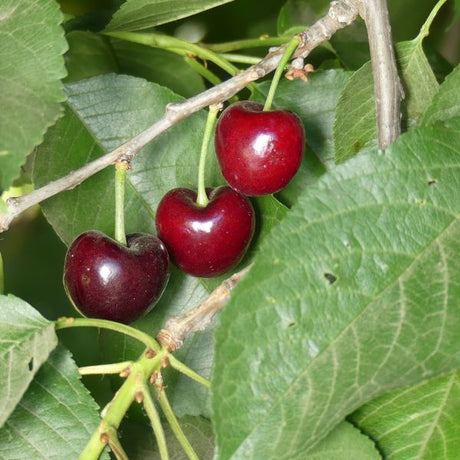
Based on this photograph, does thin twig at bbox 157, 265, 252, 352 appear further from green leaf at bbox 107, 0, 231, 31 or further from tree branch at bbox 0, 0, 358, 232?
green leaf at bbox 107, 0, 231, 31

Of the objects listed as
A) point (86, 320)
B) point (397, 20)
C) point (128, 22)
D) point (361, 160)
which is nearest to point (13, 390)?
point (86, 320)

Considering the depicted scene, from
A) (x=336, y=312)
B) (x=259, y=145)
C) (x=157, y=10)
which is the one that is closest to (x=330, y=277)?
(x=336, y=312)

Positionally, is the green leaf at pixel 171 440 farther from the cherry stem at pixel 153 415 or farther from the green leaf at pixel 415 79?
the green leaf at pixel 415 79

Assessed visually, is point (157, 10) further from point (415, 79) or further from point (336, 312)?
point (336, 312)

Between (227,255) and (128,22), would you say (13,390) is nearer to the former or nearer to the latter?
(227,255)

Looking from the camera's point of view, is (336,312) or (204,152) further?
(204,152)

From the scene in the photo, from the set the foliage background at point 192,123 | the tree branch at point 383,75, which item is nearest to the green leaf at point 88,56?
the foliage background at point 192,123

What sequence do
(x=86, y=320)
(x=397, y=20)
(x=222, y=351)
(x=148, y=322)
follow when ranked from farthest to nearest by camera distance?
(x=397, y=20), (x=148, y=322), (x=86, y=320), (x=222, y=351)
